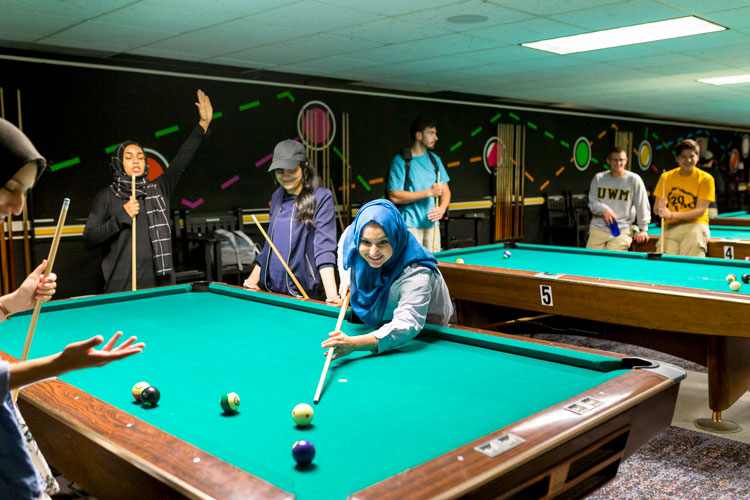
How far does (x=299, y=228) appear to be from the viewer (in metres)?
3.23

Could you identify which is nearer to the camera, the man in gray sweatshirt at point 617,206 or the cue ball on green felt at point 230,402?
the cue ball on green felt at point 230,402

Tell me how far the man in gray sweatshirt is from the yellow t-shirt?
0.82 feet

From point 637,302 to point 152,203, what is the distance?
2950 mm

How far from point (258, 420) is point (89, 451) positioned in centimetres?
36

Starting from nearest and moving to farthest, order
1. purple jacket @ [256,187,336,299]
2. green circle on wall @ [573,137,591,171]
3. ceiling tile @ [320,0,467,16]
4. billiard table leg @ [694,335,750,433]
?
billiard table leg @ [694,335,750,433] → purple jacket @ [256,187,336,299] → ceiling tile @ [320,0,467,16] → green circle on wall @ [573,137,591,171]

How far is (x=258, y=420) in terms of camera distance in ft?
4.72

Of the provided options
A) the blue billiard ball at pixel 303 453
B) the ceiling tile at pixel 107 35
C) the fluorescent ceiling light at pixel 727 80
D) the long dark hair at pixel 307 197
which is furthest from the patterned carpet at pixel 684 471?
the fluorescent ceiling light at pixel 727 80

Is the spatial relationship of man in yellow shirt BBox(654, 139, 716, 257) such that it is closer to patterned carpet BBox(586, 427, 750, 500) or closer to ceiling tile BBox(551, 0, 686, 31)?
ceiling tile BBox(551, 0, 686, 31)

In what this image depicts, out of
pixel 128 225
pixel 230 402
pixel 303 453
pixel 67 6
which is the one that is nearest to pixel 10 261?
pixel 128 225

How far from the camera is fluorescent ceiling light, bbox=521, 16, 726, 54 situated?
13.0ft

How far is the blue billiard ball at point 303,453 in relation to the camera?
118 cm

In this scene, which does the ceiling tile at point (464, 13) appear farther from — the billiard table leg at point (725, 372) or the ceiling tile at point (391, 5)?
the billiard table leg at point (725, 372)

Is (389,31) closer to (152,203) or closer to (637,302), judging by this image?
(152,203)

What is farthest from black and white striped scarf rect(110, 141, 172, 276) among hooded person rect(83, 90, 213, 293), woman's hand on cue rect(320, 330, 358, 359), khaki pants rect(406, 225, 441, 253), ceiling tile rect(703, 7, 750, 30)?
ceiling tile rect(703, 7, 750, 30)
